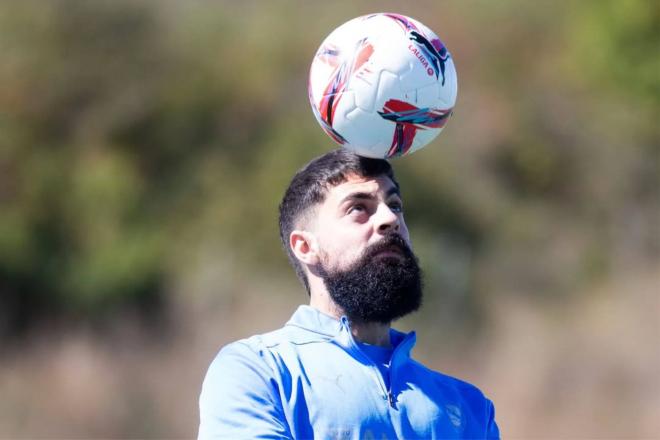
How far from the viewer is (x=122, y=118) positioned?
1755 centimetres

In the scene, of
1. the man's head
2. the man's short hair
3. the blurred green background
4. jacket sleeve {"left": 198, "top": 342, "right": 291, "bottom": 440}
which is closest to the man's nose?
the man's head

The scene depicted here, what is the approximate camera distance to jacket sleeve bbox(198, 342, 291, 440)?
294 cm

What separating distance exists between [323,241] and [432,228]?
1242cm

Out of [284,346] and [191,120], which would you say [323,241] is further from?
[191,120]

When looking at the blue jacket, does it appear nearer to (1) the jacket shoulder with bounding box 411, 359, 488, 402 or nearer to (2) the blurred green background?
(1) the jacket shoulder with bounding box 411, 359, 488, 402

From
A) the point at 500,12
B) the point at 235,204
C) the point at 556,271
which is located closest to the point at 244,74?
the point at 235,204

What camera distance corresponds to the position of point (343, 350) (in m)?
3.24

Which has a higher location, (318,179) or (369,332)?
(318,179)

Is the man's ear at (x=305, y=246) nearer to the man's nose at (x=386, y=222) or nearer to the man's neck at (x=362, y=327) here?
the man's neck at (x=362, y=327)

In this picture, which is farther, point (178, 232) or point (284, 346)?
point (178, 232)

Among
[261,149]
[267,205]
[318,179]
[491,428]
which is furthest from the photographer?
[261,149]

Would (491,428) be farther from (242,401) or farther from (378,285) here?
(242,401)

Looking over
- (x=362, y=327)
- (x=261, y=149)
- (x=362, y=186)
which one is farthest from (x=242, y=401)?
(x=261, y=149)

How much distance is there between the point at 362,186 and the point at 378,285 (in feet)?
1.05
